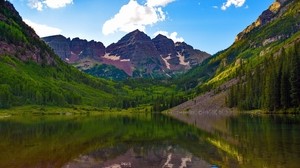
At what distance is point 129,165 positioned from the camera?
35906 mm

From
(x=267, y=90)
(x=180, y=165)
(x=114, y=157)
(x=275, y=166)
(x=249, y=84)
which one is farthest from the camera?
(x=249, y=84)

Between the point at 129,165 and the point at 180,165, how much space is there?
519 centimetres

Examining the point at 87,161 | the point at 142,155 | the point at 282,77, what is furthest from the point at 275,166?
the point at 282,77

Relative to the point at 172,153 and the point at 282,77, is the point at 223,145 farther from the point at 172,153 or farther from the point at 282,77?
the point at 282,77

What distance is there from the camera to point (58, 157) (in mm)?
42438

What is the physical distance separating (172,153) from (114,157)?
7.13 m

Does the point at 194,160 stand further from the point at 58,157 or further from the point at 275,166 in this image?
the point at 58,157

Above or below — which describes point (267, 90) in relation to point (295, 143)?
above

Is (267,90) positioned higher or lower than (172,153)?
higher

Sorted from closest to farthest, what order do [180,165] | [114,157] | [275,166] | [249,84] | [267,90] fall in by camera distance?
[275,166] → [180,165] → [114,157] → [267,90] → [249,84]

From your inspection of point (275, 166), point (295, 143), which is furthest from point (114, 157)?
point (295, 143)

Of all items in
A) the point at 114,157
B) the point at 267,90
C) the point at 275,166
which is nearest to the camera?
the point at 275,166

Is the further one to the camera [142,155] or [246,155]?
[142,155]

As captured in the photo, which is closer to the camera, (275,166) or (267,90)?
(275,166)
